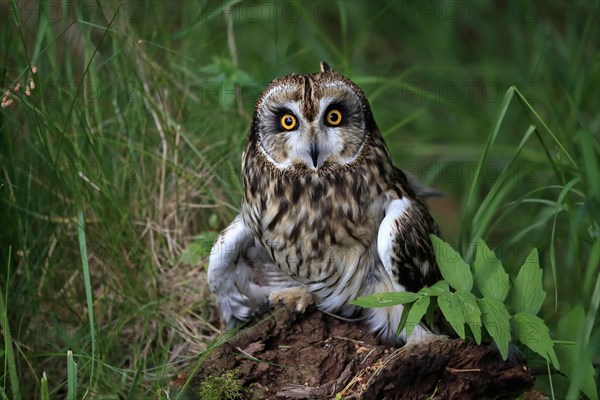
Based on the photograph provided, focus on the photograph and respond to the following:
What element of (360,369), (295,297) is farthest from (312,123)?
(360,369)

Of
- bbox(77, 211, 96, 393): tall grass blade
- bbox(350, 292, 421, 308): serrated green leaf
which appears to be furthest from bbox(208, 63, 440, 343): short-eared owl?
bbox(77, 211, 96, 393): tall grass blade

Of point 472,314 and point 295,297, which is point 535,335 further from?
point 295,297

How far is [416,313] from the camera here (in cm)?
307

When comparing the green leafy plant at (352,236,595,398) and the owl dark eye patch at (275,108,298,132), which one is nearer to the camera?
the green leafy plant at (352,236,595,398)

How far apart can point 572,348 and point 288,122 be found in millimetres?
1431

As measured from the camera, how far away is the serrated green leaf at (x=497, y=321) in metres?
3.04

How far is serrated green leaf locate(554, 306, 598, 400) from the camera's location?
3.19m

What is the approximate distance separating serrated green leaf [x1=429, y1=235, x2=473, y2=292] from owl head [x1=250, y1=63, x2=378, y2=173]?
536 millimetres

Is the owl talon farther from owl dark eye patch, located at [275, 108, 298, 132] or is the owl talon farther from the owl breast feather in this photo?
owl dark eye patch, located at [275, 108, 298, 132]

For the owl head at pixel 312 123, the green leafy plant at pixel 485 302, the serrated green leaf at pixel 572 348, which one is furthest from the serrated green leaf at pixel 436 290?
the owl head at pixel 312 123

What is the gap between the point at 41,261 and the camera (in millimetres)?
3932

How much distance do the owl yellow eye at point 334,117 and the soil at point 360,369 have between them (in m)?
0.88

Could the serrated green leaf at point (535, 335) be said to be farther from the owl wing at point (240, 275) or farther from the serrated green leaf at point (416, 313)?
the owl wing at point (240, 275)

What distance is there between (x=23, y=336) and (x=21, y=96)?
107 centimetres
